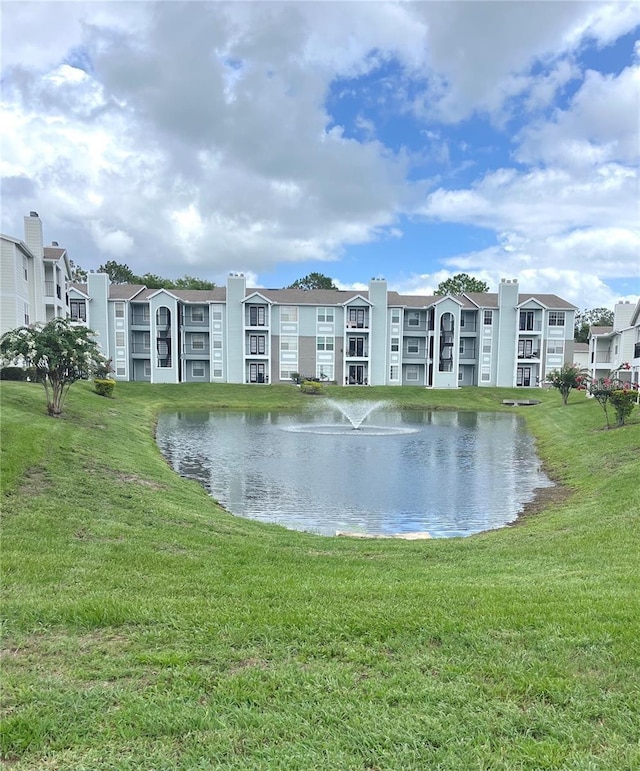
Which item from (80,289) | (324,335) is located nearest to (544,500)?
(324,335)

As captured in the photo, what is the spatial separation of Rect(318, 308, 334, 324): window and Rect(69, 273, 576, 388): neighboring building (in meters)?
0.12

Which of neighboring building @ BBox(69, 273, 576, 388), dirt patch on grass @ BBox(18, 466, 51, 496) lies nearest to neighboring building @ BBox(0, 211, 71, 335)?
neighboring building @ BBox(69, 273, 576, 388)

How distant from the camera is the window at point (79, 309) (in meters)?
60.9

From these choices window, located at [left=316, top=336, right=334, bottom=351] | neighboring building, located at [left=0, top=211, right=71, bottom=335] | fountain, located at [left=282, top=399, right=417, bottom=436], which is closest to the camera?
fountain, located at [left=282, top=399, right=417, bottom=436]

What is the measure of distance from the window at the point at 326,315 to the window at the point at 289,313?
284 centimetres

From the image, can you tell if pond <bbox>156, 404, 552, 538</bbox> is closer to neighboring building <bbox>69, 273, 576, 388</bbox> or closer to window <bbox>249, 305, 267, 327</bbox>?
neighboring building <bbox>69, 273, 576, 388</bbox>

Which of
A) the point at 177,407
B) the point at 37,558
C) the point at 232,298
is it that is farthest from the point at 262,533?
the point at 232,298

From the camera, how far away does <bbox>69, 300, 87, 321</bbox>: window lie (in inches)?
2398

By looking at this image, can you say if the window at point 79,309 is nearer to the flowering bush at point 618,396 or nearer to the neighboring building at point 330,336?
the neighboring building at point 330,336

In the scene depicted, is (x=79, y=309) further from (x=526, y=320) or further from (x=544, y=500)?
(x=544, y=500)

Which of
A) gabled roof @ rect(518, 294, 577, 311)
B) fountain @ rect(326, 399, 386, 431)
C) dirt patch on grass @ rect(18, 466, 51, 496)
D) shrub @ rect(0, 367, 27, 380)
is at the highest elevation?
gabled roof @ rect(518, 294, 577, 311)

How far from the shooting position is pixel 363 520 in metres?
13.7

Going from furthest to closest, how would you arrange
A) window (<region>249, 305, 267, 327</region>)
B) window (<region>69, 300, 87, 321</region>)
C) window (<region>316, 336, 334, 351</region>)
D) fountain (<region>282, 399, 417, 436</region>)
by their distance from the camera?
1. window (<region>316, 336, 334, 351</region>)
2. window (<region>249, 305, 267, 327</region>)
3. window (<region>69, 300, 87, 321</region>)
4. fountain (<region>282, 399, 417, 436</region>)

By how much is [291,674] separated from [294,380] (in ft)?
189
